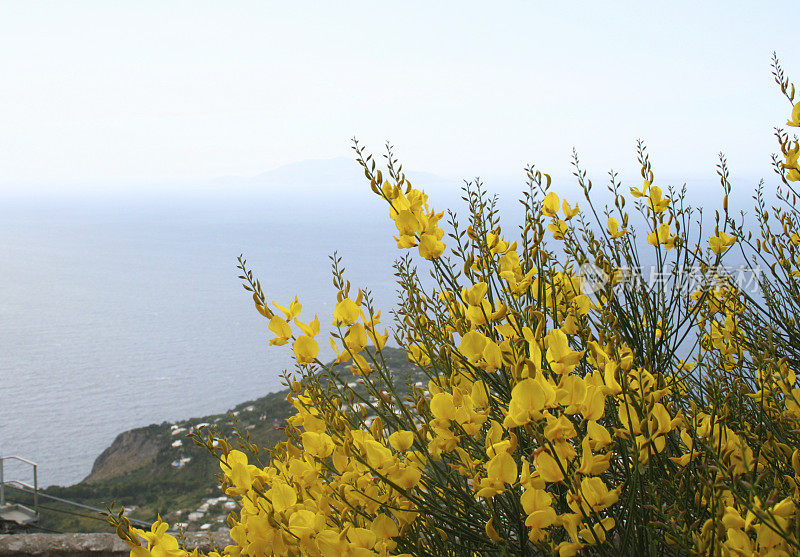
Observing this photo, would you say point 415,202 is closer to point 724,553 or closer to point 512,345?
point 512,345

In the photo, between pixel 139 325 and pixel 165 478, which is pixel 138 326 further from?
pixel 165 478

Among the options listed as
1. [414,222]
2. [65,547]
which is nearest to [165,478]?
[65,547]

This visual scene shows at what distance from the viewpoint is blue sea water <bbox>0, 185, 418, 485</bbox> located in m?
26.2

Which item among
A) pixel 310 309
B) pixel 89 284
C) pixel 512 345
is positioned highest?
pixel 89 284

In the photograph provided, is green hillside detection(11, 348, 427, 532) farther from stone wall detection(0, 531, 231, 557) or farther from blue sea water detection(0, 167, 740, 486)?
stone wall detection(0, 531, 231, 557)

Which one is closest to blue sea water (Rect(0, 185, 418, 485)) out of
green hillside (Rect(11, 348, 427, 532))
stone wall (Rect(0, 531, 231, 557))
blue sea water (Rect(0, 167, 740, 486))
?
blue sea water (Rect(0, 167, 740, 486))

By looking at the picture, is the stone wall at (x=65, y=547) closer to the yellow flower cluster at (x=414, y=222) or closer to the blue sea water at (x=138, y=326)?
the yellow flower cluster at (x=414, y=222)

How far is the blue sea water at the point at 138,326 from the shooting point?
2624cm

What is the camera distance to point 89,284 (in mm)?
54062

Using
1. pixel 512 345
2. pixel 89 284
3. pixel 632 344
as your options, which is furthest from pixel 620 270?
pixel 89 284

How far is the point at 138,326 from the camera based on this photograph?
40719mm

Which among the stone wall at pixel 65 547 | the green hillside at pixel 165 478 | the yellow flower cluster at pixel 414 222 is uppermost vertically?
the yellow flower cluster at pixel 414 222

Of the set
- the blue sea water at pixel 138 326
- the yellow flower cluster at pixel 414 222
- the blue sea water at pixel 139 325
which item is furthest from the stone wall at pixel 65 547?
the blue sea water at pixel 138 326

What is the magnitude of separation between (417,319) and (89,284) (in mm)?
61025
